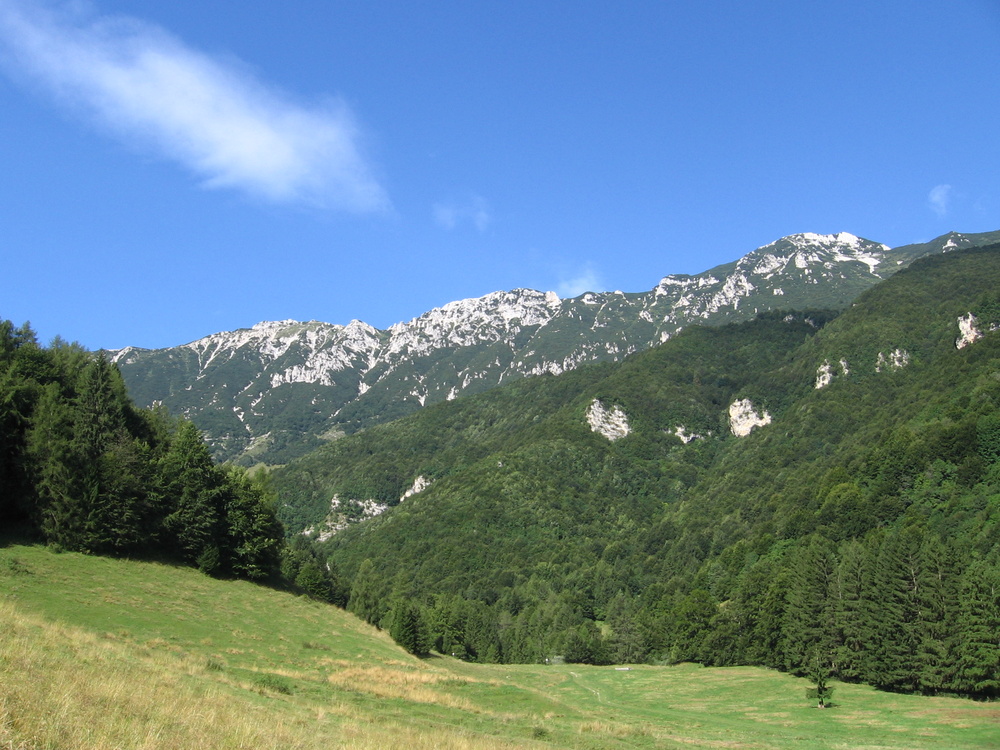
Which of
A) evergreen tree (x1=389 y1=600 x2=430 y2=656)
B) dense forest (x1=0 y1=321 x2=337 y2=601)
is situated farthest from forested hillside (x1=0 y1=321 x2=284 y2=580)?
evergreen tree (x1=389 y1=600 x2=430 y2=656)

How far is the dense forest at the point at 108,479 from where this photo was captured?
39438 mm

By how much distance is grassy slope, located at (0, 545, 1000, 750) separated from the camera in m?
11.1

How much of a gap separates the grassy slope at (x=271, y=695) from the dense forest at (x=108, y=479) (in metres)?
2.81

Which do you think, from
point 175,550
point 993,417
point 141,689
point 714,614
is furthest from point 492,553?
point 141,689

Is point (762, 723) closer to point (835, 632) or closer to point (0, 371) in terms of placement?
point (835, 632)

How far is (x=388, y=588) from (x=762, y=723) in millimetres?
124566

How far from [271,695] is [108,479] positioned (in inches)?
1128

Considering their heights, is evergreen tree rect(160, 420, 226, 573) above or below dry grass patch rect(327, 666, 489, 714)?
above

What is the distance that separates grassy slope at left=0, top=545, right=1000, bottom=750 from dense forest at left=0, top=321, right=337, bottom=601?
2.81 meters

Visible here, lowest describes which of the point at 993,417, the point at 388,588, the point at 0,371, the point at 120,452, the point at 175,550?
the point at 388,588

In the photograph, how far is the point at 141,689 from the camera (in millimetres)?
13188

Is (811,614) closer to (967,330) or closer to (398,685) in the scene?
(398,685)

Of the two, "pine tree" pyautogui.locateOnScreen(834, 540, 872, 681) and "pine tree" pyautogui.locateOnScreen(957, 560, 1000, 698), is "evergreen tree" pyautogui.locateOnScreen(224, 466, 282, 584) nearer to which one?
"pine tree" pyautogui.locateOnScreen(834, 540, 872, 681)

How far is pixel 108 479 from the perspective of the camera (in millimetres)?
42094
